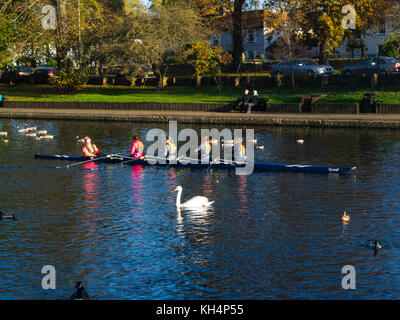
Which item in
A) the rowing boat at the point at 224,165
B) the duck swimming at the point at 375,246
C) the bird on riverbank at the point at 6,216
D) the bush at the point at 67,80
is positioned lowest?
the duck swimming at the point at 375,246

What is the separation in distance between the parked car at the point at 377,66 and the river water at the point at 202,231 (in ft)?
87.1

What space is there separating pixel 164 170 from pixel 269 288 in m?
17.4

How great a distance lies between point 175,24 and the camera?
65.8 metres

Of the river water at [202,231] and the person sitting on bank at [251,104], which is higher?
the person sitting on bank at [251,104]

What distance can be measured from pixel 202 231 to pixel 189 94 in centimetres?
4320

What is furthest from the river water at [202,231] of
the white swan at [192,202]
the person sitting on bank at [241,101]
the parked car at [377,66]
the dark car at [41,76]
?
the dark car at [41,76]

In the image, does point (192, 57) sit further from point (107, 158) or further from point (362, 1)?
point (107, 158)

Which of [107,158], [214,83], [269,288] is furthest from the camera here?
[214,83]

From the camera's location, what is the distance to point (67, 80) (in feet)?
226

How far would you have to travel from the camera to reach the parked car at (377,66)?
62.2 meters

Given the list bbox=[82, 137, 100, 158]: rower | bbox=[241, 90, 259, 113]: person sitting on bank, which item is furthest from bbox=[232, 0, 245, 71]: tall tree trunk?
bbox=[82, 137, 100, 158]: rower

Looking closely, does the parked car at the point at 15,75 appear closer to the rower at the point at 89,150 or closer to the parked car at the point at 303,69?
the parked car at the point at 303,69

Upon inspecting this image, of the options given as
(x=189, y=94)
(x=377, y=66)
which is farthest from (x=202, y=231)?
(x=377, y=66)
